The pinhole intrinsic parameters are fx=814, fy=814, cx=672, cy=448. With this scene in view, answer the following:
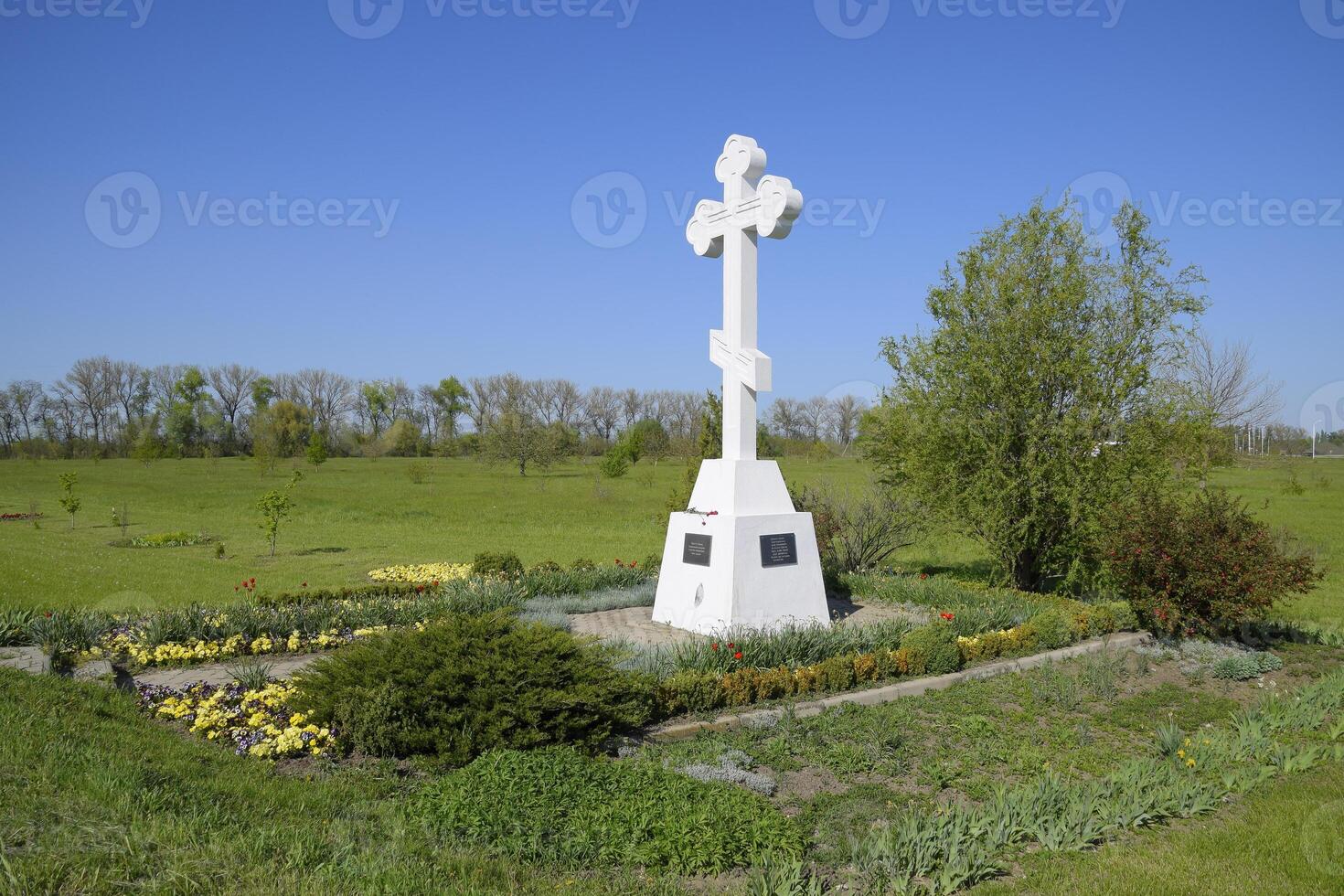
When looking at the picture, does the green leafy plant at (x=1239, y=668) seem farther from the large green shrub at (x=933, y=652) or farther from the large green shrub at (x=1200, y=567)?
the large green shrub at (x=933, y=652)

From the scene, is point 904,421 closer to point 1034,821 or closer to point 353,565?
point 1034,821

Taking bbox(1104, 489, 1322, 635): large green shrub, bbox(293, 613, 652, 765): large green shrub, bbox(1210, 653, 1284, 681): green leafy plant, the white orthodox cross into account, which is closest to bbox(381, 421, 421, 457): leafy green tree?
the white orthodox cross

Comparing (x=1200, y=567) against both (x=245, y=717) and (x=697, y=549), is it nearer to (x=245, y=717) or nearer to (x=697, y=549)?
(x=697, y=549)

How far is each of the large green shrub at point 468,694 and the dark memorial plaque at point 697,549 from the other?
3.61m

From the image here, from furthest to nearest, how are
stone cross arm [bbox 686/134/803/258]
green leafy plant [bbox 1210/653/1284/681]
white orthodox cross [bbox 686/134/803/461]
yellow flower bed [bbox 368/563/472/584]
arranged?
yellow flower bed [bbox 368/563/472/584]
white orthodox cross [bbox 686/134/803/461]
stone cross arm [bbox 686/134/803/258]
green leafy plant [bbox 1210/653/1284/681]

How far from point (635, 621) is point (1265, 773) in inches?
264

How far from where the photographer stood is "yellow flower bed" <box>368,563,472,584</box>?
1349 centimetres

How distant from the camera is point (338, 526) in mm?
25953

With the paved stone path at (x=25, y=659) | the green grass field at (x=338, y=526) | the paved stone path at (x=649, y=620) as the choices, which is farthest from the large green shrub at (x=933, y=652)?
the paved stone path at (x=25, y=659)

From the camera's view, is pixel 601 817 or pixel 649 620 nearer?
pixel 601 817

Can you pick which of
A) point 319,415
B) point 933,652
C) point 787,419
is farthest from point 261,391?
point 933,652

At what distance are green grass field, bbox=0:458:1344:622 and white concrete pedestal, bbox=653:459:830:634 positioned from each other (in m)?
5.96

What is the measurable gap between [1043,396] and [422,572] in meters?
10.6

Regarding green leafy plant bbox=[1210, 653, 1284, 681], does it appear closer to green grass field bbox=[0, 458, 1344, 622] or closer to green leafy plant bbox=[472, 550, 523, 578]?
green grass field bbox=[0, 458, 1344, 622]
